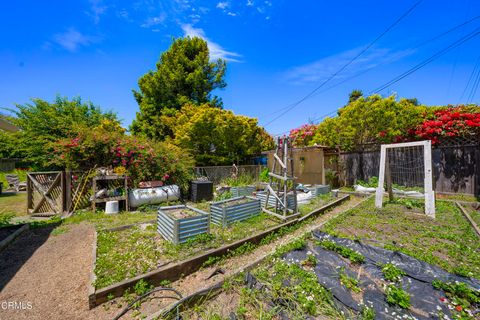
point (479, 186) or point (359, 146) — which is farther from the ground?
point (359, 146)

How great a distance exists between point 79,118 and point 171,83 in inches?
246

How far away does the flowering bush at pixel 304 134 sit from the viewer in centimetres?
1159

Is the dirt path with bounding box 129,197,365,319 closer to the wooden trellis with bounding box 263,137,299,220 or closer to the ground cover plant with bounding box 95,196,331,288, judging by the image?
the ground cover plant with bounding box 95,196,331,288

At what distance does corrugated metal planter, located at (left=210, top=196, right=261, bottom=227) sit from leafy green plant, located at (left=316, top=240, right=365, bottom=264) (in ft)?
5.85

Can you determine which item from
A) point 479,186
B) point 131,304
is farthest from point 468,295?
point 479,186

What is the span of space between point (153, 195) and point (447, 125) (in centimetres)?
1042

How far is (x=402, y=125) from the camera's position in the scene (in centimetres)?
794

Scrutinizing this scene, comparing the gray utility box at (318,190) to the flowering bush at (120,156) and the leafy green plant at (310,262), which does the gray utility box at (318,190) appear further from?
the leafy green plant at (310,262)

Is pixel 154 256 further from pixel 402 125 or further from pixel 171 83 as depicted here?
pixel 171 83

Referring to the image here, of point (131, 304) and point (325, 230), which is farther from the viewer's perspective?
point (325, 230)

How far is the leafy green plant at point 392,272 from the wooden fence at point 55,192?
7.28m

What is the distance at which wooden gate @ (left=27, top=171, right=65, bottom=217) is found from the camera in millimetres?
5660

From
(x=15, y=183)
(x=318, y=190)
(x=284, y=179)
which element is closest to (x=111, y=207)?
(x=284, y=179)

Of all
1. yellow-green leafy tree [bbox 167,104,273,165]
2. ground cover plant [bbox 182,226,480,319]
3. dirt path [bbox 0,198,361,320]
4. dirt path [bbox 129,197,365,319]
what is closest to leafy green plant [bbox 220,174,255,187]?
yellow-green leafy tree [bbox 167,104,273,165]
